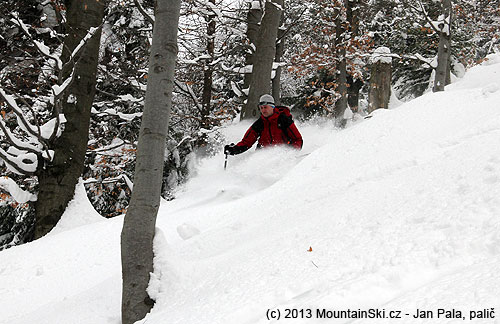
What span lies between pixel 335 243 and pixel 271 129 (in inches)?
175

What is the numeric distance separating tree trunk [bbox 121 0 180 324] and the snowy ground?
131 mm

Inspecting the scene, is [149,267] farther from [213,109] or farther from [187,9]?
[213,109]

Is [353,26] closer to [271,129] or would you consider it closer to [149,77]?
[271,129]

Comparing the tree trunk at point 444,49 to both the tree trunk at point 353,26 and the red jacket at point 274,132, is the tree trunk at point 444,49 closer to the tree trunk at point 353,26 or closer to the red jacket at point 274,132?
the red jacket at point 274,132

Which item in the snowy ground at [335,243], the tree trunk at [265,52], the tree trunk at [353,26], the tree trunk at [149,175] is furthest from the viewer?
the tree trunk at [353,26]

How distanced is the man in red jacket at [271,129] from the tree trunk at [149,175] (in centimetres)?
380

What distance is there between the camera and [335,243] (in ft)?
7.91

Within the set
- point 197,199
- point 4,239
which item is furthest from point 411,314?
point 4,239

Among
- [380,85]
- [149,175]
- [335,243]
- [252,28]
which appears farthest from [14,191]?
[380,85]

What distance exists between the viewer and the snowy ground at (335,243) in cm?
184

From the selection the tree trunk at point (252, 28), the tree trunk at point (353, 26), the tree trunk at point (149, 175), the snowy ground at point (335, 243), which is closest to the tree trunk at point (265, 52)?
the tree trunk at point (252, 28)

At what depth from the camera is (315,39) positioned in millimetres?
15367

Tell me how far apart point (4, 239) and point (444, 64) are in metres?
11.5

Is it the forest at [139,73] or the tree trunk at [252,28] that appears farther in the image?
the tree trunk at [252,28]
